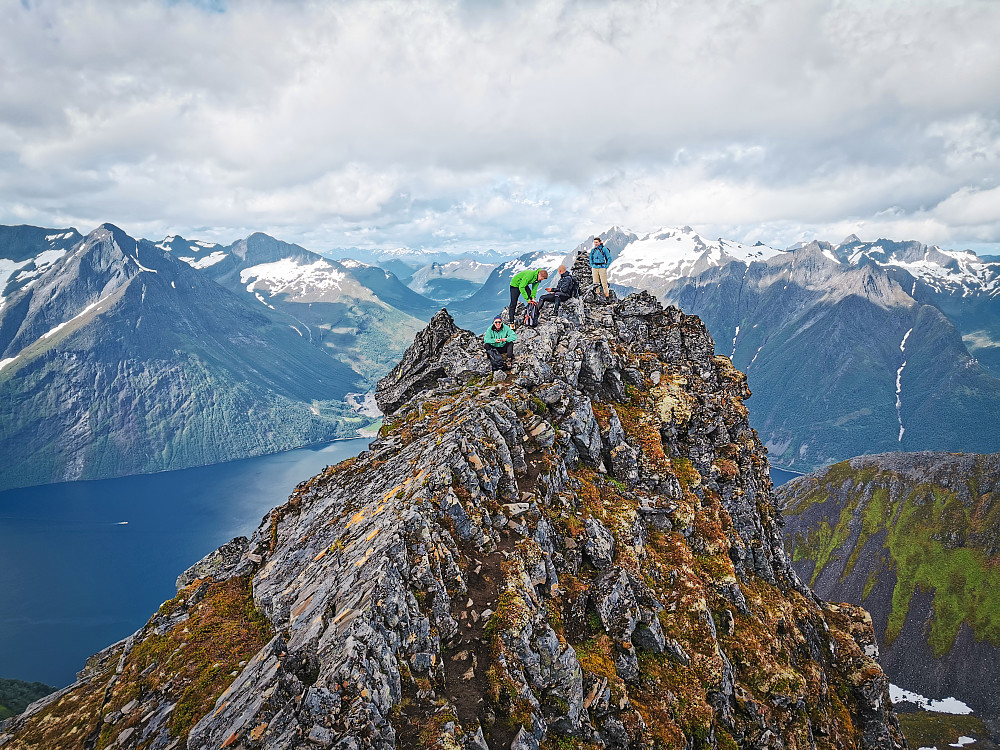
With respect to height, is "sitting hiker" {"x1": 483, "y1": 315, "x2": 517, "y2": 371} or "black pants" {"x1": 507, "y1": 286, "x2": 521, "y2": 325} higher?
"black pants" {"x1": 507, "y1": 286, "x2": 521, "y2": 325}

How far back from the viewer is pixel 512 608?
18328 millimetres

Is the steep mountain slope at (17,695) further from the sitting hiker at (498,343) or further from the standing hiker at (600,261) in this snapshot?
the standing hiker at (600,261)

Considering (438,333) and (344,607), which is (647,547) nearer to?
(344,607)

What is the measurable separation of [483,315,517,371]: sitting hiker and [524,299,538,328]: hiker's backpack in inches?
178

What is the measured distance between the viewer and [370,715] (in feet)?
45.9

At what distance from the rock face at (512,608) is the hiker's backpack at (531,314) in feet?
3.89

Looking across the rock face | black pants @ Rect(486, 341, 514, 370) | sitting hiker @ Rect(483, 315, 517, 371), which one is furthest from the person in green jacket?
black pants @ Rect(486, 341, 514, 370)

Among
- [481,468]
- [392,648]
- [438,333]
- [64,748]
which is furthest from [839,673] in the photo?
[64,748]

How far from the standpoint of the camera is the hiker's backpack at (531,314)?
38.7 metres

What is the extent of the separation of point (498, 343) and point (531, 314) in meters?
6.71

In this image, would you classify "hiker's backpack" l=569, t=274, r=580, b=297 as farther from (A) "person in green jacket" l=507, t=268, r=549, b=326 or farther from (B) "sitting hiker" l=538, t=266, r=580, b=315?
(A) "person in green jacket" l=507, t=268, r=549, b=326

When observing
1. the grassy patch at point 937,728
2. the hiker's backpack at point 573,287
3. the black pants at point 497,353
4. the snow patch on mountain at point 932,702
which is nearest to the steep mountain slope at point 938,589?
the snow patch on mountain at point 932,702

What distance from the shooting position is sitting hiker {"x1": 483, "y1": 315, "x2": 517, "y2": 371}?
109 feet

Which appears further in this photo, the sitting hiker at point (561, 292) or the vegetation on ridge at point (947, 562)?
A: the vegetation on ridge at point (947, 562)
